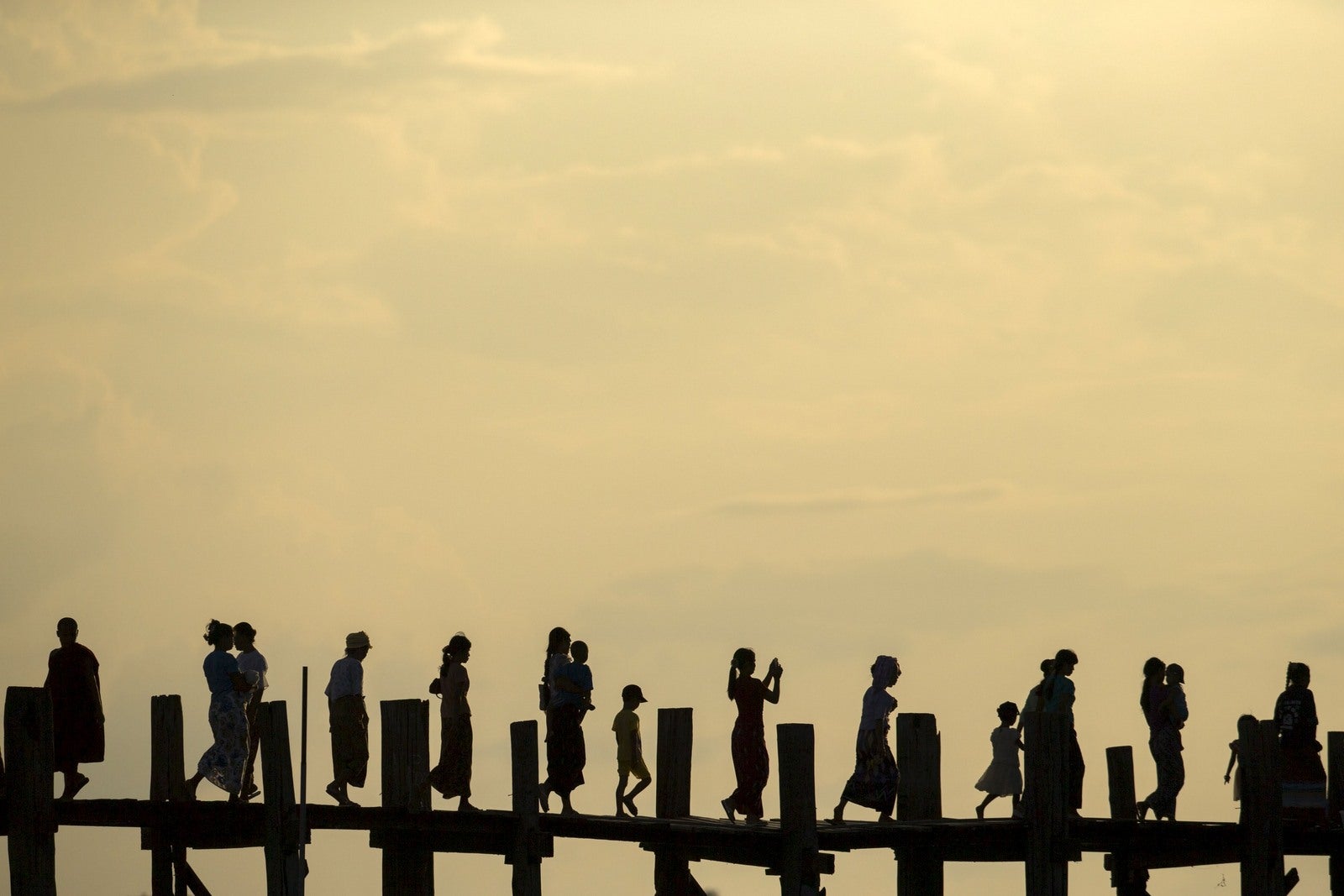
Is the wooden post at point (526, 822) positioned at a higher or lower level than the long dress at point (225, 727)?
lower

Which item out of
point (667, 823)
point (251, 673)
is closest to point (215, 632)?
point (251, 673)

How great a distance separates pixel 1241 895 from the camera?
1950 centimetres

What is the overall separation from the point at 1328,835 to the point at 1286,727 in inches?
45.5

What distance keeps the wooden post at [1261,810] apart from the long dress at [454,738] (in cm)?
641

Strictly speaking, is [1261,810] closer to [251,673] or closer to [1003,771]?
[1003,771]

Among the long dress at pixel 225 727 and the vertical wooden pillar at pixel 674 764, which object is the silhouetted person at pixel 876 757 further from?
the long dress at pixel 225 727

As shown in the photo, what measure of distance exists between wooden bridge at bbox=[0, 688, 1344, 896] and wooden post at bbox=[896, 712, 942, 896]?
0.01 m

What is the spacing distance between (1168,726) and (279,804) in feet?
24.0

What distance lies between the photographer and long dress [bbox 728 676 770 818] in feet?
59.0

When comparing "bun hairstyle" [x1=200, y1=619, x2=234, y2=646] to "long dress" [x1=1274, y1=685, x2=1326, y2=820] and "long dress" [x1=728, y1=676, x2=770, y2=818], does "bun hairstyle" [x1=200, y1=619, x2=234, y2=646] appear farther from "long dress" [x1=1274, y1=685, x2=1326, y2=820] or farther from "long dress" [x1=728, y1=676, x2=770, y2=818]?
"long dress" [x1=1274, y1=685, x2=1326, y2=820]

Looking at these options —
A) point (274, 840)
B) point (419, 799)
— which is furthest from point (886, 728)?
point (274, 840)

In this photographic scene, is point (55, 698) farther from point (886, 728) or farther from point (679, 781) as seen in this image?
point (886, 728)

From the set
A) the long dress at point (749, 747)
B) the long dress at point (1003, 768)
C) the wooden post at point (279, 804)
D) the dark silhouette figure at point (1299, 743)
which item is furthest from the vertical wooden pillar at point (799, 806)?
the dark silhouette figure at point (1299, 743)

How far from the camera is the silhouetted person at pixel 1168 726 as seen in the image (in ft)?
63.1
